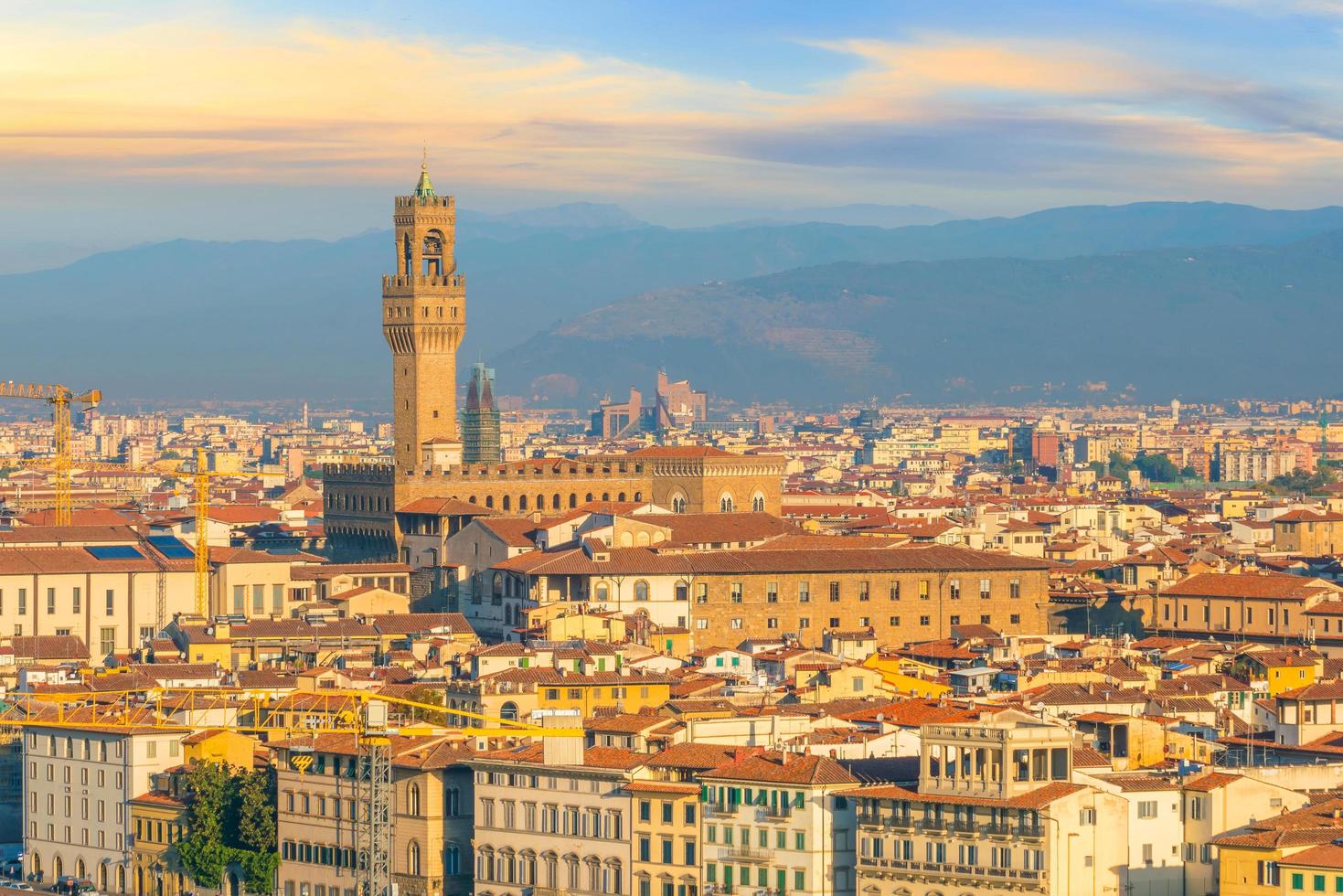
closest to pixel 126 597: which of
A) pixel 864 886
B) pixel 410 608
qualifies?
pixel 410 608

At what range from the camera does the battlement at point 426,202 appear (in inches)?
3831

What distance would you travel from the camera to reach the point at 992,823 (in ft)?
134

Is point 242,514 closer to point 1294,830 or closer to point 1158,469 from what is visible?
point 1294,830

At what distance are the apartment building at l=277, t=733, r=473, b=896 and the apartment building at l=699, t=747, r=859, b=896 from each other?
16.1ft

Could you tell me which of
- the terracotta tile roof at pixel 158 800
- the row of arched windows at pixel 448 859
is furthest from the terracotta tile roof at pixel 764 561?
the row of arched windows at pixel 448 859

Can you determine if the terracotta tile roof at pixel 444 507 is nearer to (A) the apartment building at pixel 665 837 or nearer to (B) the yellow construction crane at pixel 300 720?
(B) the yellow construction crane at pixel 300 720

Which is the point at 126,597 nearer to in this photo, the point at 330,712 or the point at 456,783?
the point at 330,712

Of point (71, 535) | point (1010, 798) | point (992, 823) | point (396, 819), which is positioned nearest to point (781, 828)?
point (992, 823)

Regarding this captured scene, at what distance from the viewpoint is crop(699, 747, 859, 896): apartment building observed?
43094 millimetres

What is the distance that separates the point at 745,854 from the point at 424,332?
5283cm

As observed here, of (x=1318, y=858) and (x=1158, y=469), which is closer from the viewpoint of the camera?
(x=1318, y=858)

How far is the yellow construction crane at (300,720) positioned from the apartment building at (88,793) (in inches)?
10.8

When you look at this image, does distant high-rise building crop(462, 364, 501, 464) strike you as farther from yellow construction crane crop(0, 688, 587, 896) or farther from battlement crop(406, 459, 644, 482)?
yellow construction crane crop(0, 688, 587, 896)

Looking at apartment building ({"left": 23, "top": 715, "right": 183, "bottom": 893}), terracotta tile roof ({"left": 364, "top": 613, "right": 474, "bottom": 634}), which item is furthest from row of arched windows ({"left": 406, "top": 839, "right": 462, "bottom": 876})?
terracotta tile roof ({"left": 364, "top": 613, "right": 474, "bottom": 634})
